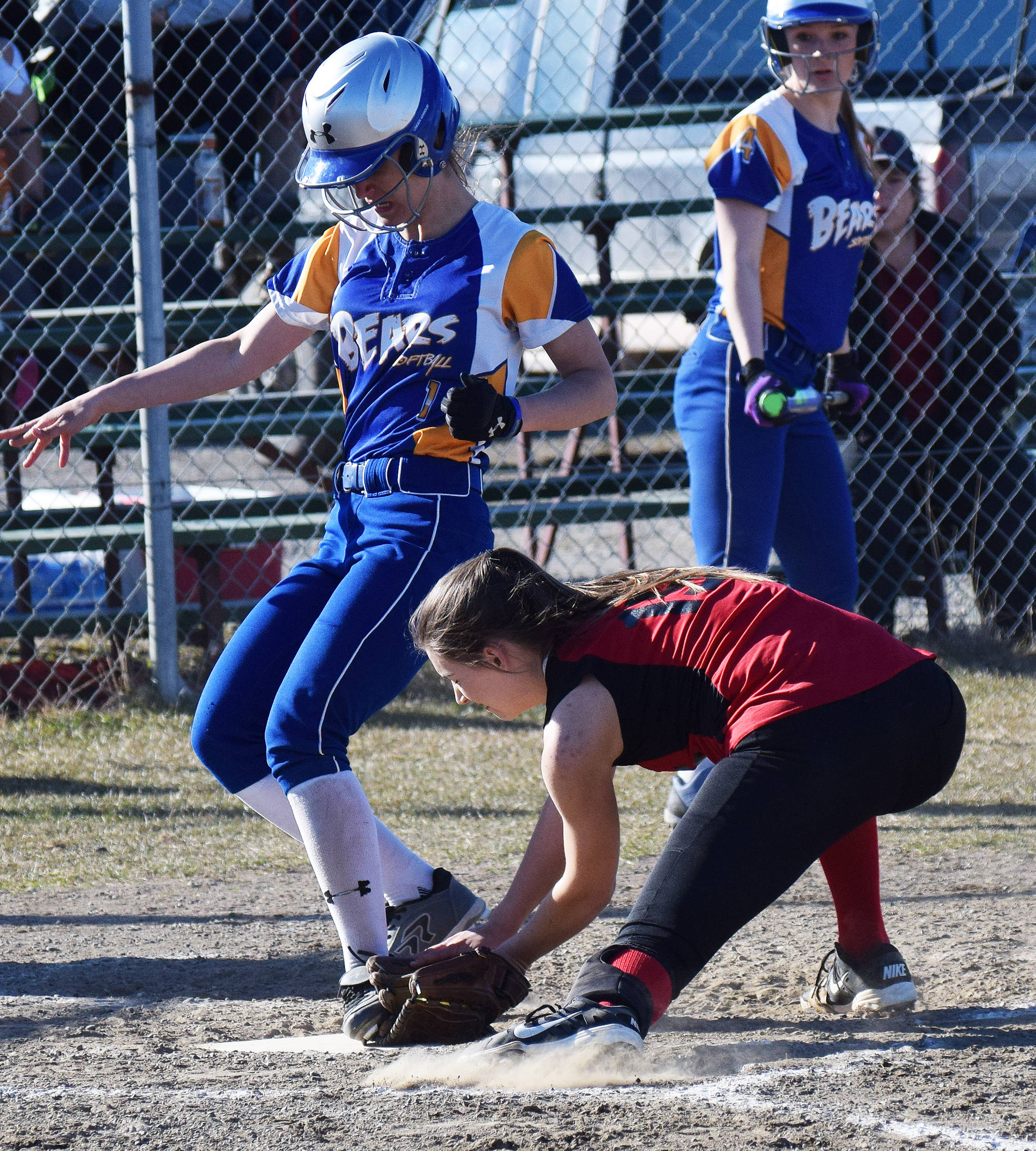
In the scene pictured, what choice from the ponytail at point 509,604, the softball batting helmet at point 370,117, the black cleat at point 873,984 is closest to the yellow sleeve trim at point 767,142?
the softball batting helmet at point 370,117

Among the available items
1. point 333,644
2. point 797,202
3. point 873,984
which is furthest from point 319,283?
point 873,984

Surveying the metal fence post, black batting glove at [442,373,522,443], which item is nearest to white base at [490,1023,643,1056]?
black batting glove at [442,373,522,443]

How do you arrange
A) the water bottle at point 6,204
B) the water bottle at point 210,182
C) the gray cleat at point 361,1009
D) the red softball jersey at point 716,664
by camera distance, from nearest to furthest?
the red softball jersey at point 716,664 → the gray cleat at point 361,1009 → the water bottle at point 6,204 → the water bottle at point 210,182

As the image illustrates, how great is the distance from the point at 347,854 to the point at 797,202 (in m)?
2.24

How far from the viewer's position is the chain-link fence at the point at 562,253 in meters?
6.66

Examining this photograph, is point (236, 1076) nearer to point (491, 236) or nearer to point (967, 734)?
point (491, 236)

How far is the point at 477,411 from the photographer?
2896 millimetres

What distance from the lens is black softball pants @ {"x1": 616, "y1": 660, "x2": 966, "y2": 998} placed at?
2.54 meters

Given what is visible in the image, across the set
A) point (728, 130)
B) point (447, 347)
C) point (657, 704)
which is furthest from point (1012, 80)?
point (657, 704)

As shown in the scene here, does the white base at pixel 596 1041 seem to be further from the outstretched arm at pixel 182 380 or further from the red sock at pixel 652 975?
the outstretched arm at pixel 182 380

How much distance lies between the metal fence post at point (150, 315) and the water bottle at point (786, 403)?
9.53ft

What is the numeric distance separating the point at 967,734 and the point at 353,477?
10.9 ft

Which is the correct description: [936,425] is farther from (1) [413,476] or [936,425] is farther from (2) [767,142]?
(1) [413,476]

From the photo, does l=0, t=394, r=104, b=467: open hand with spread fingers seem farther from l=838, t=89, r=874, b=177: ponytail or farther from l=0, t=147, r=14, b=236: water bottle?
l=0, t=147, r=14, b=236: water bottle
